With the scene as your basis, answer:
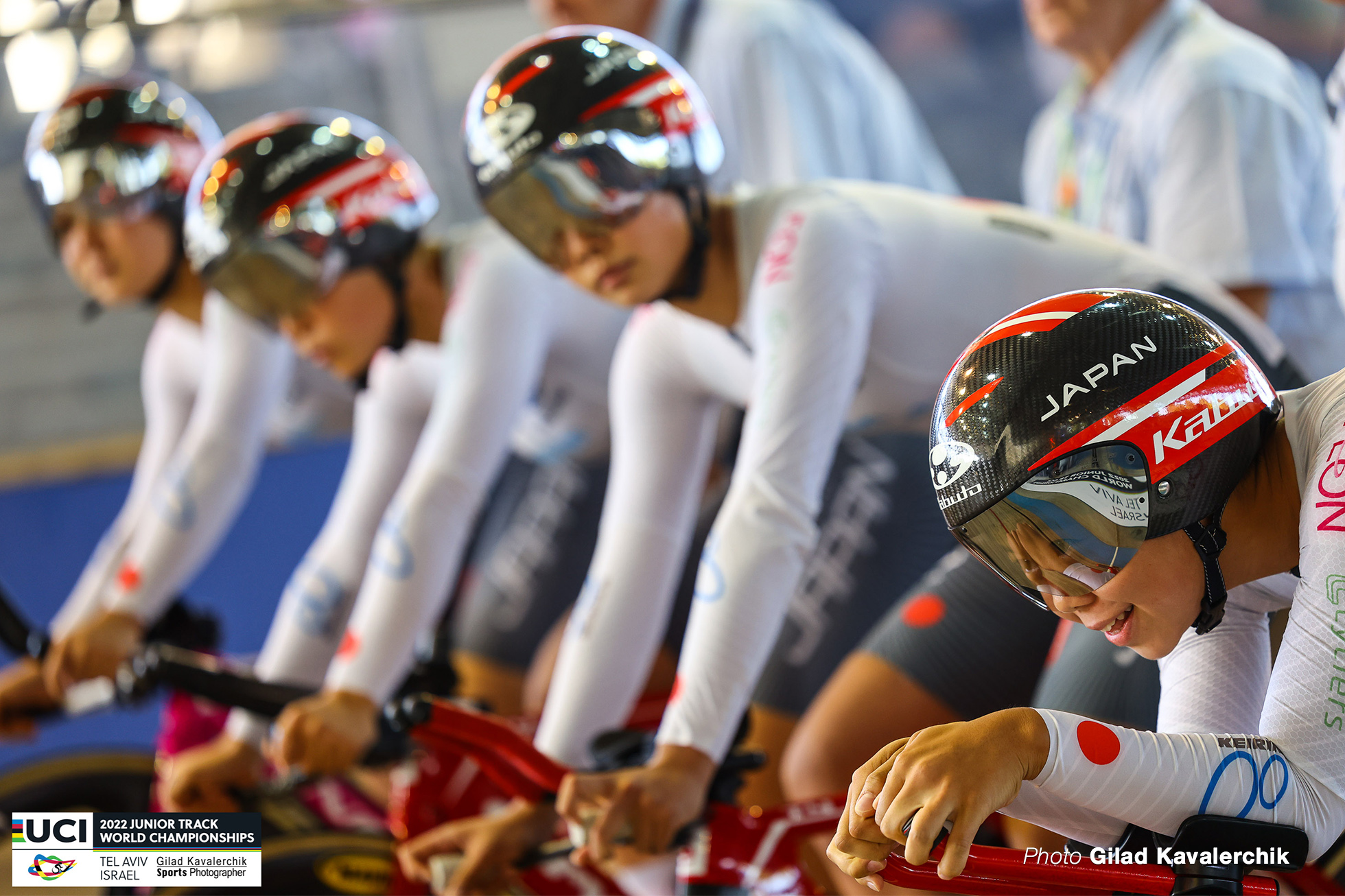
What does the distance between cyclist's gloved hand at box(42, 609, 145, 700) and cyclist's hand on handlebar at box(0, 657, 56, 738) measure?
0.58 ft

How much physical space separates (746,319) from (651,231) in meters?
0.20

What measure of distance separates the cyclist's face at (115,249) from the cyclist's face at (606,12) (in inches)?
43.1

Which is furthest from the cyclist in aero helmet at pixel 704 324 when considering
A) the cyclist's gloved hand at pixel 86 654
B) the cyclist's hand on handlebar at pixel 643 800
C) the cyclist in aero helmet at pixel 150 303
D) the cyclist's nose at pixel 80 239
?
the cyclist's nose at pixel 80 239

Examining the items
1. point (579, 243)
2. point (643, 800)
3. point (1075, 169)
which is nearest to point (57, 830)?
point (643, 800)

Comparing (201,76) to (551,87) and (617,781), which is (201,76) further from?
(617,781)

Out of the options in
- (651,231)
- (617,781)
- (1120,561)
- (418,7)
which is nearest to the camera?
(1120,561)

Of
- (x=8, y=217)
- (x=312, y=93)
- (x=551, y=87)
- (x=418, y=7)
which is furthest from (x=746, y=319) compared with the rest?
(x=8, y=217)

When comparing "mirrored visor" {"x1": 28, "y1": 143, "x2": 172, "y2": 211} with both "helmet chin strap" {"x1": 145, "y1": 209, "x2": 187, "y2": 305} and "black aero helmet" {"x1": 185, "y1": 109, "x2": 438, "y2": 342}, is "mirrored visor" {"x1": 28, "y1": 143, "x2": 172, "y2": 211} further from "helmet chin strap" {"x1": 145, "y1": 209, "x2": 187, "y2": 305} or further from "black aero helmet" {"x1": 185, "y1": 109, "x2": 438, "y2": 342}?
"black aero helmet" {"x1": 185, "y1": 109, "x2": 438, "y2": 342}

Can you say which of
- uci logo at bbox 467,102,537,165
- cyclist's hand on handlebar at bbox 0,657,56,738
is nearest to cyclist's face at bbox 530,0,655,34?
uci logo at bbox 467,102,537,165

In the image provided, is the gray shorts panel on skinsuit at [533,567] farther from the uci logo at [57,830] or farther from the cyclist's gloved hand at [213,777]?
the uci logo at [57,830]

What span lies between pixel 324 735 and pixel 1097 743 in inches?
58.0

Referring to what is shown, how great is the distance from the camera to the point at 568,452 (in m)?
2.99

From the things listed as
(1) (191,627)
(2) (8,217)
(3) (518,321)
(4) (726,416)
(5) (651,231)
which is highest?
(5) (651,231)

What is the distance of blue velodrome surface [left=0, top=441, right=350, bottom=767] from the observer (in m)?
4.75
